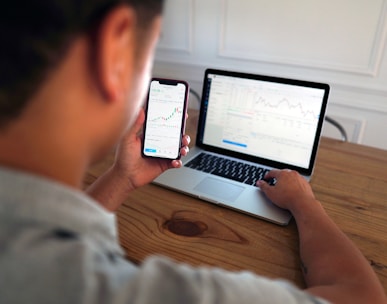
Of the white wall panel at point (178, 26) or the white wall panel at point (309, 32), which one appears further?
the white wall panel at point (178, 26)

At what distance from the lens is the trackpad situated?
75 cm

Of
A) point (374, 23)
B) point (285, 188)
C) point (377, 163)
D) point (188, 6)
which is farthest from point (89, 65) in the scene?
point (188, 6)

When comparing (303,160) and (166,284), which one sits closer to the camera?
(166,284)

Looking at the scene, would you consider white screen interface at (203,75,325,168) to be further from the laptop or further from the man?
the man

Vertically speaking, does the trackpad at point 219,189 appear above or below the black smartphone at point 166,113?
below

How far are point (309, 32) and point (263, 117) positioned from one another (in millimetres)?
766

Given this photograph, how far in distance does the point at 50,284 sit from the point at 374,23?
150 cm

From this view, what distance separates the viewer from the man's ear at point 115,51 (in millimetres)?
302

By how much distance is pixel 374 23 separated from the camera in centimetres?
136

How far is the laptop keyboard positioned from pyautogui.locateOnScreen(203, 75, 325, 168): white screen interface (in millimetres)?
46

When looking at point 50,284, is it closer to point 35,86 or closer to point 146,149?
point 35,86

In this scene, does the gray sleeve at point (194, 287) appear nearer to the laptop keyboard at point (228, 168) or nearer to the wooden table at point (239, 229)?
the wooden table at point (239, 229)

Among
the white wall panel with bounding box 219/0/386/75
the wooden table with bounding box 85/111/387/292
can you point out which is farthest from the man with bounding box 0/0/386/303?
the white wall panel with bounding box 219/0/386/75

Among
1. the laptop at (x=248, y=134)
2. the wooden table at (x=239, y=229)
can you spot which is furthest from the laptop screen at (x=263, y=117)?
the wooden table at (x=239, y=229)
